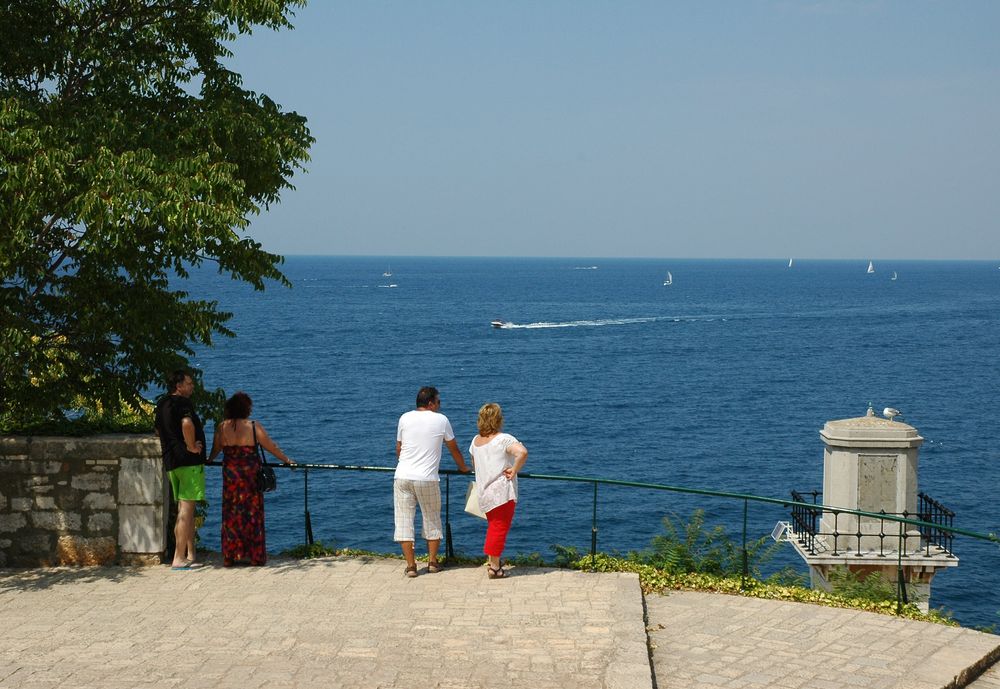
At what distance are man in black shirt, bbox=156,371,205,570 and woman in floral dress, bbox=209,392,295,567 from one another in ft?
0.62

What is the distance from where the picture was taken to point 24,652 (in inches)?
319

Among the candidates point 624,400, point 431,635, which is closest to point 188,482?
point 431,635

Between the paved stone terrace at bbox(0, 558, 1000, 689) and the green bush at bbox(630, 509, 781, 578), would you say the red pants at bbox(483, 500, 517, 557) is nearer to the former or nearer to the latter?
the paved stone terrace at bbox(0, 558, 1000, 689)

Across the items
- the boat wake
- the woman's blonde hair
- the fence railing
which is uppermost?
the woman's blonde hair

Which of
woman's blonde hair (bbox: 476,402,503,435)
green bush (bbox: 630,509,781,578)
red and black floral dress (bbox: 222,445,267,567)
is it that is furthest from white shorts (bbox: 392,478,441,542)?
green bush (bbox: 630,509,781,578)

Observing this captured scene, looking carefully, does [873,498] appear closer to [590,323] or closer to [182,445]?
[182,445]

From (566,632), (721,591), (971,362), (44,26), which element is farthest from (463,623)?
(971,362)

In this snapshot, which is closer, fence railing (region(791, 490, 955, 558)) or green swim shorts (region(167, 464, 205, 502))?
green swim shorts (region(167, 464, 205, 502))

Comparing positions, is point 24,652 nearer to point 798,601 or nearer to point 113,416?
point 113,416

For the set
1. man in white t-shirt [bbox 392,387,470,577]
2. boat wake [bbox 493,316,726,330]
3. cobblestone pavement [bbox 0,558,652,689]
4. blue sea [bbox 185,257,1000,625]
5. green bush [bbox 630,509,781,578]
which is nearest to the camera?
cobblestone pavement [bbox 0,558,652,689]

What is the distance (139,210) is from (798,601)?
22.2ft

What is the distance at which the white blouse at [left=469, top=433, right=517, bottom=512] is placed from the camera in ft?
31.4

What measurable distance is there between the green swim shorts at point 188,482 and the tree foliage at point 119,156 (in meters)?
1.90

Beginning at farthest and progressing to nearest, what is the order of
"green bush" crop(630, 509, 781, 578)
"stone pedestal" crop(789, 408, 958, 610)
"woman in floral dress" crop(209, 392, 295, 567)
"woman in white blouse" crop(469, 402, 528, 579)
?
"stone pedestal" crop(789, 408, 958, 610), "green bush" crop(630, 509, 781, 578), "woman in floral dress" crop(209, 392, 295, 567), "woman in white blouse" crop(469, 402, 528, 579)
